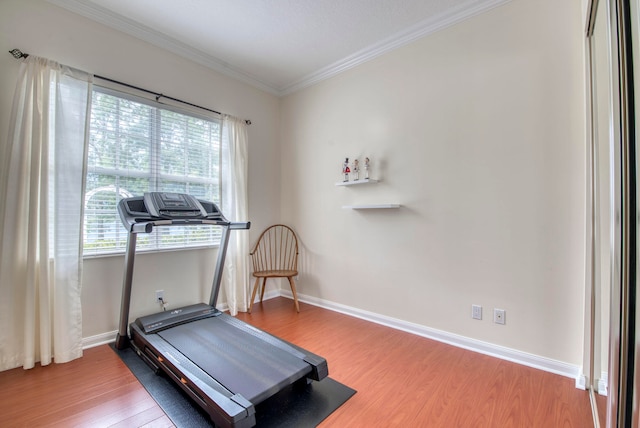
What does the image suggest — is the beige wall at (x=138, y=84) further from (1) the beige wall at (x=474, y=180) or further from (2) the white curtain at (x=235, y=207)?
(1) the beige wall at (x=474, y=180)

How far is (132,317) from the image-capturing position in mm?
2719

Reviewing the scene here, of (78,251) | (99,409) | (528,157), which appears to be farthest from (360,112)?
(99,409)

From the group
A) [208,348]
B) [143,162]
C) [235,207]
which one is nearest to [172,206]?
[143,162]

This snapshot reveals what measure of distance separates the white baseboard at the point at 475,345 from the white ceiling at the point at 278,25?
110 inches

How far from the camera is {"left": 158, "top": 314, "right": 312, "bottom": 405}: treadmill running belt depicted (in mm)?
1689

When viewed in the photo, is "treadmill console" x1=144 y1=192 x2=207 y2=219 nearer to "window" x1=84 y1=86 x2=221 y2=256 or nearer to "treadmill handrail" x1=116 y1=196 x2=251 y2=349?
"treadmill handrail" x1=116 y1=196 x2=251 y2=349

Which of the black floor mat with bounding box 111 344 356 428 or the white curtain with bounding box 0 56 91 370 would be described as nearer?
the black floor mat with bounding box 111 344 356 428

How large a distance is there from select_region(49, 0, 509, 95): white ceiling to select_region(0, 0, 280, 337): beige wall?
140 millimetres

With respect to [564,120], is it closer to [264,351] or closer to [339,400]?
[339,400]

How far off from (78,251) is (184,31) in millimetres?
2250

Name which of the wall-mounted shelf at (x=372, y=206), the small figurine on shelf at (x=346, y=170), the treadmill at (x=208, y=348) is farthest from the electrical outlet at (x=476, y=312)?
the small figurine on shelf at (x=346, y=170)

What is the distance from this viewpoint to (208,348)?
6.96 ft

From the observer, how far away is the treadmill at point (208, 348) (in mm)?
1601

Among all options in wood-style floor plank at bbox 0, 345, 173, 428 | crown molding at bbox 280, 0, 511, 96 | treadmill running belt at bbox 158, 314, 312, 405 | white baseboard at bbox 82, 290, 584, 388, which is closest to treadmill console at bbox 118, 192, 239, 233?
treadmill running belt at bbox 158, 314, 312, 405
